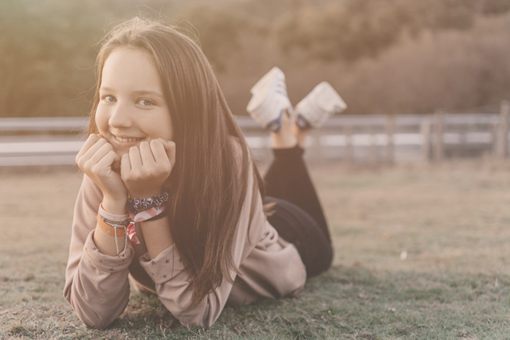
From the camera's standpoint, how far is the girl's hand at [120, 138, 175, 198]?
204 cm

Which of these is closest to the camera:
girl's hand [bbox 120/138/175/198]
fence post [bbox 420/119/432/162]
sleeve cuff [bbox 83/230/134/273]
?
girl's hand [bbox 120/138/175/198]

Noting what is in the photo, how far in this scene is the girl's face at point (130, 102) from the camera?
2.11 m

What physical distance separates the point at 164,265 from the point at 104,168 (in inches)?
16.9

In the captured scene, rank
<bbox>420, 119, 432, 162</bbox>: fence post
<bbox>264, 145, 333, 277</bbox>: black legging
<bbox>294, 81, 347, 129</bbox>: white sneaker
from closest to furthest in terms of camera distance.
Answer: <bbox>264, 145, 333, 277</bbox>: black legging < <bbox>294, 81, 347, 129</bbox>: white sneaker < <bbox>420, 119, 432, 162</bbox>: fence post

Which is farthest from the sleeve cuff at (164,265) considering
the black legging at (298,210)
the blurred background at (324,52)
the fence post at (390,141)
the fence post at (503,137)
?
the blurred background at (324,52)

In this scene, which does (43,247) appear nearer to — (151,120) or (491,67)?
(151,120)

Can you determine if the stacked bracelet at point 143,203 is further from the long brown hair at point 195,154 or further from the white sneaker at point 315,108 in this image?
the white sneaker at point 315,108

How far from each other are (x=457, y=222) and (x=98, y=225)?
4193 millimetres

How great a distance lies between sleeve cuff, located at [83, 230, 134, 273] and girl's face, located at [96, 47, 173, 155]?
320 millimetres

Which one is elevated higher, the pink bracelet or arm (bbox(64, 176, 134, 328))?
the pink bracelet

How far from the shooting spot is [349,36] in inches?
966

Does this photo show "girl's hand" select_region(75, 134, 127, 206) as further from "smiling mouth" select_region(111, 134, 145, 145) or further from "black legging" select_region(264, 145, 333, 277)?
"black legging" select_region(264, 145, 333, 277)

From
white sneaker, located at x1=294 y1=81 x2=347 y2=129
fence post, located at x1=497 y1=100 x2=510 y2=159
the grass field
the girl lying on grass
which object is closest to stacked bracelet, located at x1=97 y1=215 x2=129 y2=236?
the girl lying on grass

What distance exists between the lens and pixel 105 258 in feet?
7.02
